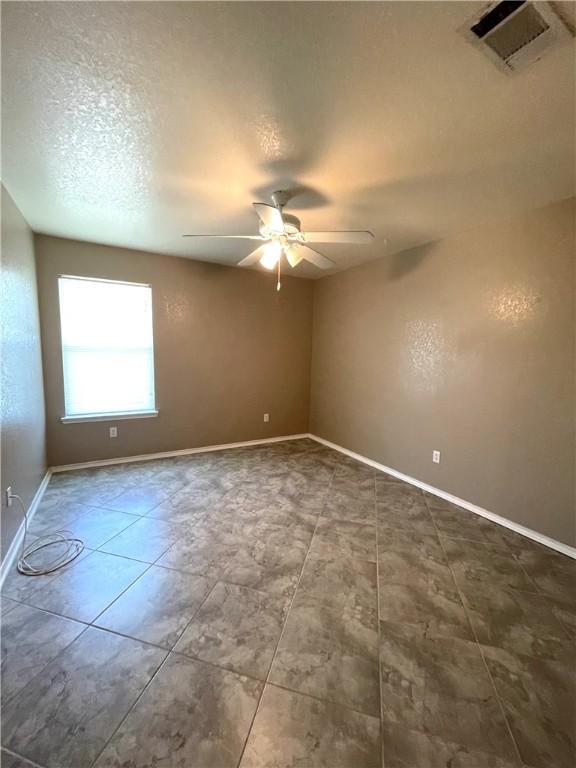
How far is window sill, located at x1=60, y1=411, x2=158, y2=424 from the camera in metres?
3.33

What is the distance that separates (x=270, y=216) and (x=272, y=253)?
53 centimetres

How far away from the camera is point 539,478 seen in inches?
91.4

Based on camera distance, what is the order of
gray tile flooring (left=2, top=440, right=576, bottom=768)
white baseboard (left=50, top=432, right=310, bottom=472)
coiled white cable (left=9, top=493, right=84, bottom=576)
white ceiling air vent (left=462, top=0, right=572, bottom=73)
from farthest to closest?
1. white baseboard (left=50, top=432, right=310, bottom=472)
2. coiled white cable (left=9, top=493, right=84, bottom=576)
3. gray tile flooring (left=2, top=440, right=576, bottom=768)
4. white ceiling air vent (left=462, top=0, right=572, bottom=73)

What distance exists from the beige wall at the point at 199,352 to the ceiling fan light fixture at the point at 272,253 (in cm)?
170

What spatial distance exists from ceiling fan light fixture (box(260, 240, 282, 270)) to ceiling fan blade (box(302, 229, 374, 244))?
0.77ft

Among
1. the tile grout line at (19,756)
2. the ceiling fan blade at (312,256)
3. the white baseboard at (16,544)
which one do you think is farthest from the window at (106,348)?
the tile grout line at (19,756)

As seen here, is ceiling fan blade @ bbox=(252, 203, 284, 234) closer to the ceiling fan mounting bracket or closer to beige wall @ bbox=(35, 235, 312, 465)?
the ceiling fan mounting bracket

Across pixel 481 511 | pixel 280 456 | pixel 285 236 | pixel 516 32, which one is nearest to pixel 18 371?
pixel 285 236

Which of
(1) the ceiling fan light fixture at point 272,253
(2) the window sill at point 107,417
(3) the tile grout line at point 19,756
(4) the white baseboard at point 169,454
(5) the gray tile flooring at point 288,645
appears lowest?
(5) the gray tile flooring at point 288,645

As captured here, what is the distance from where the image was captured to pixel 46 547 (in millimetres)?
2098

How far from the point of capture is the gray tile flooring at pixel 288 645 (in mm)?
1082

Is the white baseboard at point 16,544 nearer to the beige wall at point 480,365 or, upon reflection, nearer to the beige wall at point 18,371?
the beige wall at point 18,371

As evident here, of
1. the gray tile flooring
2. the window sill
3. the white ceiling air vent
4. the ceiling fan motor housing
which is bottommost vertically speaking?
the gray tile flooring

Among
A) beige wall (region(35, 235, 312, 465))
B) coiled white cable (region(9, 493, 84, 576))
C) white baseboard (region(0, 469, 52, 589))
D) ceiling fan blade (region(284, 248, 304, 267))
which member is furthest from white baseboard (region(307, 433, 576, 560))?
white baseboard (region(0, 469, 52, 589))
